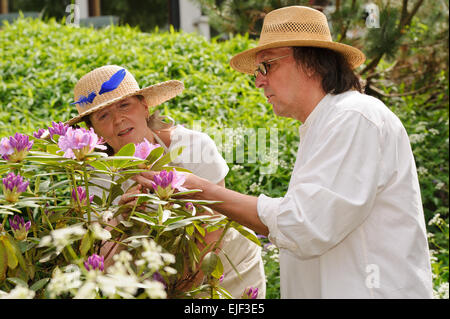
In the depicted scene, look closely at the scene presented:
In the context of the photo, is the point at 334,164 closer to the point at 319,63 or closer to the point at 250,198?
the point at 250,198

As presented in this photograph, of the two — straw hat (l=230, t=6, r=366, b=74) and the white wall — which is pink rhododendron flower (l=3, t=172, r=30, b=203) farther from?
the white wall

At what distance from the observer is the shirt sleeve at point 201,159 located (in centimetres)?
232

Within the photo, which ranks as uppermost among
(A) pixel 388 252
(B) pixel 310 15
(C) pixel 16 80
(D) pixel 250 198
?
(B) pixel 310 15

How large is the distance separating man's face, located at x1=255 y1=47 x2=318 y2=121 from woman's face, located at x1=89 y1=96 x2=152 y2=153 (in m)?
0.61

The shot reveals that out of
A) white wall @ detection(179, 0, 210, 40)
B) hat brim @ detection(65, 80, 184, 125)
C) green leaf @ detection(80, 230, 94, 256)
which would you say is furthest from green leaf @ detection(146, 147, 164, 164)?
white wall @ detection(179, 0, 210, 40)

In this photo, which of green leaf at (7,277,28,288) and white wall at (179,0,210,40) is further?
white wall at (179,0,210,40)

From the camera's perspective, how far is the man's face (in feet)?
6.48

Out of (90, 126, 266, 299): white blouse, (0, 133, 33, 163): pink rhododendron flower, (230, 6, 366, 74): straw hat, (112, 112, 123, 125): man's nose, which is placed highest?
(230, 6, 366, 74): straw hat

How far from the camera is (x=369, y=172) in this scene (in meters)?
1.63

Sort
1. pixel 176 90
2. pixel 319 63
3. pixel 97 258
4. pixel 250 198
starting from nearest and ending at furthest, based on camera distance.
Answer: pixel 97 258
pixel 250 198
pixel 319 63
pixel 176 90

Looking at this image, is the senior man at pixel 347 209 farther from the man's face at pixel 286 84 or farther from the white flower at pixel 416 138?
the white flower at pixel 416 138

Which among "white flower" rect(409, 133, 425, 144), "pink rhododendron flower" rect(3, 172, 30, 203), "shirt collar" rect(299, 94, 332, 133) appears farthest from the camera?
"white flower" rect(409, 133, 425, 144)
